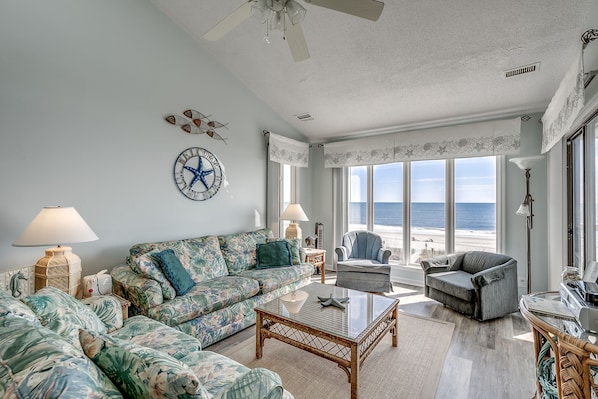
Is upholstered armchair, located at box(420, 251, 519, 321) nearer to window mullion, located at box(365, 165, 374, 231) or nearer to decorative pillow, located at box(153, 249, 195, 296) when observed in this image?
window mullion, located at box(365, 165, 374, 231)

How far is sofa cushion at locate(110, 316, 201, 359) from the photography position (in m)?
1.65

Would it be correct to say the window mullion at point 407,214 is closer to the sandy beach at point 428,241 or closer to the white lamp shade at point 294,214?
the sandy beach at point 428,241

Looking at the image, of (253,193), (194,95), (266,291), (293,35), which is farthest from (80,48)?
(266,291)

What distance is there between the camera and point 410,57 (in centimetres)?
303

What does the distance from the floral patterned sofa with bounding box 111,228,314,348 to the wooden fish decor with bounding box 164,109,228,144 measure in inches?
54.1

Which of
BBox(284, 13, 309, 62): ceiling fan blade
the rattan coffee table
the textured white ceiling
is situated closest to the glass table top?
the rattan coffee table

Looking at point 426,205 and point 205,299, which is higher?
point 426,205

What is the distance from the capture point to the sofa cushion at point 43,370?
659 millimetres

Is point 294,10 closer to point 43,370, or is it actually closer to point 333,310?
point 43,370

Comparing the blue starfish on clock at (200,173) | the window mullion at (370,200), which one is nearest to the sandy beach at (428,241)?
the window mullion at (370,200)

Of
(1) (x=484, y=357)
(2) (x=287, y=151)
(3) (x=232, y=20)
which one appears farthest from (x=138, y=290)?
(2) (x=287, y=151)

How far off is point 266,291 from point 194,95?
2.59 m

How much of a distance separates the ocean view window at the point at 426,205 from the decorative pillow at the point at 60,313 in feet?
14.1

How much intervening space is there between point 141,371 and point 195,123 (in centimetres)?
315
